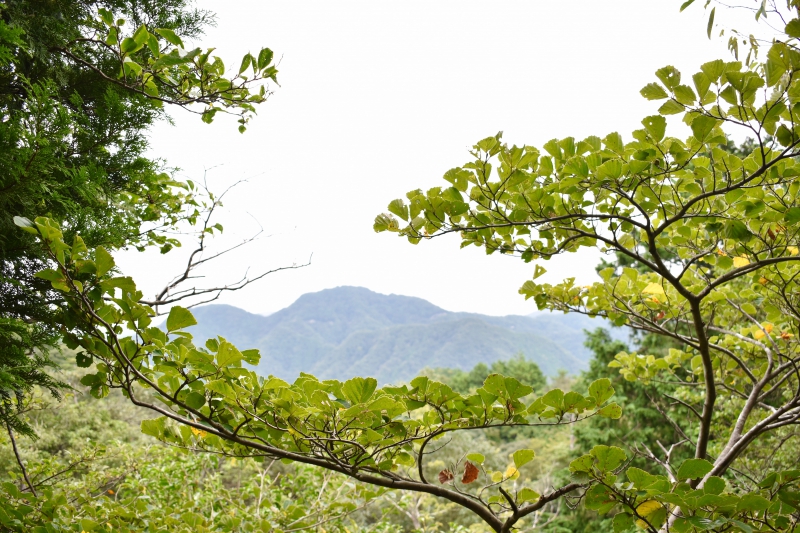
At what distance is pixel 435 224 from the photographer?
1.20m

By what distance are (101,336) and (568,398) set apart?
2.95 feet

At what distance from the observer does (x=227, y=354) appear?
31.1 inches

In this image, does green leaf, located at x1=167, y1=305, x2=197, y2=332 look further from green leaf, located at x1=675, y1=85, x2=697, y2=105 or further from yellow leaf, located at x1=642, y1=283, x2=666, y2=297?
yellow leaf, located at x1=642, y1=283, x2=666, y2=297

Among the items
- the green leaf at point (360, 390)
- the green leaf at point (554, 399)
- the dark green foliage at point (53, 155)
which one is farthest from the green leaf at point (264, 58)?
the green leaf at point (554, 399)

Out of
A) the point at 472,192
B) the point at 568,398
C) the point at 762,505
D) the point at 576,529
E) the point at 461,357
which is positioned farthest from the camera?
the point at 461,357

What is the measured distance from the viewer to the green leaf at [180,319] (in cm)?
83

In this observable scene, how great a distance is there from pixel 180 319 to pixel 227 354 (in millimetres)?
137

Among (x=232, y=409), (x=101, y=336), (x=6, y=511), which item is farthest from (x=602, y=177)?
(x=6, y=511)

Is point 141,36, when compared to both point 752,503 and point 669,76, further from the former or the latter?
point 752,503

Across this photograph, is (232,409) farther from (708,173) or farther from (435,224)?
(708,173)

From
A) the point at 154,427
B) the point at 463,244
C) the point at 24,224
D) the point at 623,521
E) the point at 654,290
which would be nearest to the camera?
the point at 24,224

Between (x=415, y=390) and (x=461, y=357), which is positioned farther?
(x=461, y=357)

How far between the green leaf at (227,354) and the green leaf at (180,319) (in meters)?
0.10

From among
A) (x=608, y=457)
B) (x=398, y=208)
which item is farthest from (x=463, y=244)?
(x=608, y=457)
